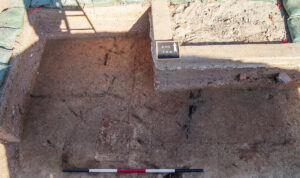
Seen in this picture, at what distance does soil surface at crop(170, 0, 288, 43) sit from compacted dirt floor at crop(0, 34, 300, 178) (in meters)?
1.03

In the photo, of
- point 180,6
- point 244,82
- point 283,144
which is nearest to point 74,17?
point 180,6

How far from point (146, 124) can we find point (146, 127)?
2.4 inches

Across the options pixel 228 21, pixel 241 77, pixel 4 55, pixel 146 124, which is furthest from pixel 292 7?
pixel 4 55

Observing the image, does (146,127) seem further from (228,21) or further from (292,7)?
(292,7)

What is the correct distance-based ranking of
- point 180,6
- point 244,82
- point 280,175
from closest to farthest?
point 280,175, point 244,82, point 180,6

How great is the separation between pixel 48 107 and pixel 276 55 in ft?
14.4

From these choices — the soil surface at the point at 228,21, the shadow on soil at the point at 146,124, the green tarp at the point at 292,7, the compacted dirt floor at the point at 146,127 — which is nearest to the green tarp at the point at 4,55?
the shadow on soil at the point at 146,124

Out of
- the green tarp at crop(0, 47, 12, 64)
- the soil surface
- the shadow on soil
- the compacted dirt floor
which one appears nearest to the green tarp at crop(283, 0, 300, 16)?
the soil surface

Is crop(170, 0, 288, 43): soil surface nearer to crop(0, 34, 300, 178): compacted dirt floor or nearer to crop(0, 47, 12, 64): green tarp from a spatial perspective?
crop(0, 34, 300, 178): compacted dirt floor

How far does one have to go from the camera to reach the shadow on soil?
392cm

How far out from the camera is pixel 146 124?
4.26 meters

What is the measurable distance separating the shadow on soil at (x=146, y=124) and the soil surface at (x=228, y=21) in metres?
0.79

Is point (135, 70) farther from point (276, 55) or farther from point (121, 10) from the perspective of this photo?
point (276, 55)

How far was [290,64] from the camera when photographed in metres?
4.04
